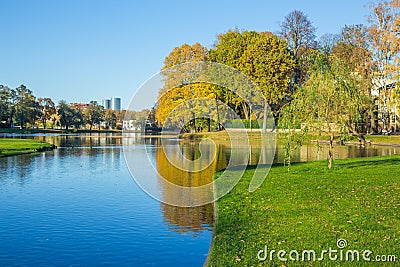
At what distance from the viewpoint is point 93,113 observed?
506 feet

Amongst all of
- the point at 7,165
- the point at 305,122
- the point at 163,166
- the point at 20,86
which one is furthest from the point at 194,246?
the point at 20,86

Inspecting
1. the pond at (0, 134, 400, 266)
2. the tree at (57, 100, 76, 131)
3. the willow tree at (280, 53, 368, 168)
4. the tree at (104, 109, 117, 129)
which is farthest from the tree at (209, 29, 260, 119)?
the tree at (104, 109, 117, 129)

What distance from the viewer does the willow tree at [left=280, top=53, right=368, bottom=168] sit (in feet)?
69.1

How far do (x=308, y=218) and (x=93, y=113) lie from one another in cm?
14871

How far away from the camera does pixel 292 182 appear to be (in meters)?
18.3

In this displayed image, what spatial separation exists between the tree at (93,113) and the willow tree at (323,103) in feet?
453

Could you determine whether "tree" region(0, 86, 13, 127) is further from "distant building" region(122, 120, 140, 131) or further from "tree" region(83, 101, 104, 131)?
"tree" region(83, 101, 104, 131)

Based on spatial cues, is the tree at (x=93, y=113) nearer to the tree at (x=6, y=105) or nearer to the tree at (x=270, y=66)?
the tree at (x=6, y=105)

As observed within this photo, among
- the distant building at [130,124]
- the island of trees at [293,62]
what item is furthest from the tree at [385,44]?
the distant building at [130,124]

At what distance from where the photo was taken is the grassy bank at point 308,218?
889 centimetres

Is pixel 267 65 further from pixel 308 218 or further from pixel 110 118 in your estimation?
pixel 110 118

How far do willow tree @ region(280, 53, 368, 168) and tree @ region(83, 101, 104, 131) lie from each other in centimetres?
13815

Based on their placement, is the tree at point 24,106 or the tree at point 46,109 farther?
the tree at point 46,109

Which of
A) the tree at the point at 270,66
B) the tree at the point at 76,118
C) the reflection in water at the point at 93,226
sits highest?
the tree at the point at 270,66
